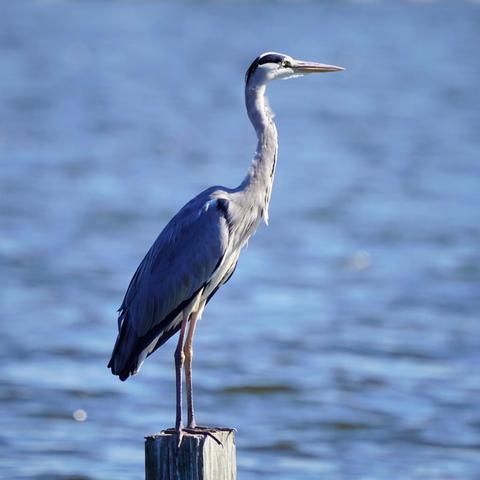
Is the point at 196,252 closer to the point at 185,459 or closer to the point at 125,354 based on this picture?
the point at 125,354

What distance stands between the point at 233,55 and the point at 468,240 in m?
32.5

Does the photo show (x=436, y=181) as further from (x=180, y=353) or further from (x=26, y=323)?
(x=180, y=353)

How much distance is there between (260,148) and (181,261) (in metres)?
0.64

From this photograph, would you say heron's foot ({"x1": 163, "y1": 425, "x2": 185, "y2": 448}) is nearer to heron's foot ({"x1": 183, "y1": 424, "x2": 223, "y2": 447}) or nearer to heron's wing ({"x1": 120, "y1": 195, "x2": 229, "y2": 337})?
heron's foot ({"x1": 183, "y1": 424, "x2": 223, "y2": 447})

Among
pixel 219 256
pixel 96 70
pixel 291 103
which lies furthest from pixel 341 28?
pixel 219 256

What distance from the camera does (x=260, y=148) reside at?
704cm

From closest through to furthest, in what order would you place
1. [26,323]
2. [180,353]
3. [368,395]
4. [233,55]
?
[180,353]
[368,395]
[26,323]
[233,55]

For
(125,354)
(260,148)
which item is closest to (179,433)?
(125,354)

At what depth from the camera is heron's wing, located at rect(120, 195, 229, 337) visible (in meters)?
6.90

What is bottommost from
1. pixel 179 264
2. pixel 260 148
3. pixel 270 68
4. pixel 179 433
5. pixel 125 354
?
pixel 179 433

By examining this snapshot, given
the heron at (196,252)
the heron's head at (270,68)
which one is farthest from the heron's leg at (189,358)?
the heron's head at (270,68)

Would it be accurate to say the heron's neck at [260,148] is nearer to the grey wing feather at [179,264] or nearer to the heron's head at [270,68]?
the heron's head at [270,68]

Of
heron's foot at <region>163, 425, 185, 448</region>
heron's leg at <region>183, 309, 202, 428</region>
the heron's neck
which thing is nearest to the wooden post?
heron's foot at <region>163, 425, 185, 448</region>

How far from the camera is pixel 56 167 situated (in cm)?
2202
